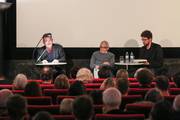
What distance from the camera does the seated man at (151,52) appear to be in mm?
10766

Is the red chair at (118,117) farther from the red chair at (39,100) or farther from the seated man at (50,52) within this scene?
the seated man at (50,52)

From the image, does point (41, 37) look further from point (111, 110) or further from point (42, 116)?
point (42, 116)

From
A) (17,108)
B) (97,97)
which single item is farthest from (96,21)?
(17,108)

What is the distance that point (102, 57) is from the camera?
11.0 meters

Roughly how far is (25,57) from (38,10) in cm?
112

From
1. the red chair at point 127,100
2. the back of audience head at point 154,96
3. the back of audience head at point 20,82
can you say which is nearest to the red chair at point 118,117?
the back of audience head at point 154,96

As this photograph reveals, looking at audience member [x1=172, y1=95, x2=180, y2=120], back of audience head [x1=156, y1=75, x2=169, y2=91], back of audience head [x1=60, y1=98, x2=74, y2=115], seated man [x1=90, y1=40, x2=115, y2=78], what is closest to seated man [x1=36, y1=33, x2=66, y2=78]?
seated man [x1=90, y1=40, x2=115, y2=78]

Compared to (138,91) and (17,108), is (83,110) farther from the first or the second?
(138,91)

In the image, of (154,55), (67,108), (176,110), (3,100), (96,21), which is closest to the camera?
(176,110)

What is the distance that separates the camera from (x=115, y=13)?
11836 millimetres

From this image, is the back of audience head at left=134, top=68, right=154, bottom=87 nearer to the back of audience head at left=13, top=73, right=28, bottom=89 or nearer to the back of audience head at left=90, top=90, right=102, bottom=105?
the back of audience head at left=90, top=90, right=102, bottom=105

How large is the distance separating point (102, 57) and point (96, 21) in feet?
3.81

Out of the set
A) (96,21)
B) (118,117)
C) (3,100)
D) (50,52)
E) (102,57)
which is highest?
(96,21)

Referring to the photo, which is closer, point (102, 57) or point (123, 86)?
point (123, 86)
